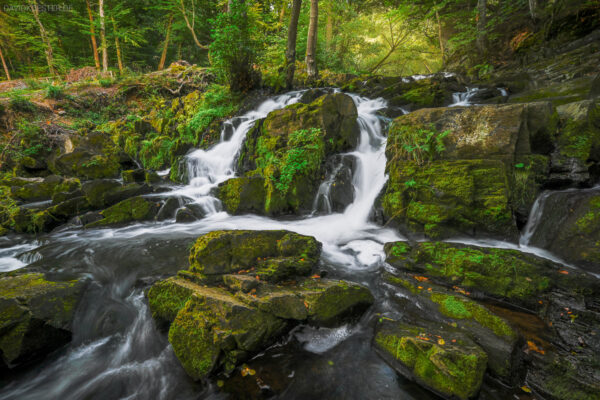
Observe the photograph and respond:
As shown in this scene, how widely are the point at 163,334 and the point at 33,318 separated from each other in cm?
129

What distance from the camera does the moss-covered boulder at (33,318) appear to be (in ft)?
8.30

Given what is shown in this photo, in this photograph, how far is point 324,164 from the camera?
6609 millimetres

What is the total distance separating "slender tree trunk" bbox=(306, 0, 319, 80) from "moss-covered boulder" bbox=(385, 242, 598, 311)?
35.4 ft

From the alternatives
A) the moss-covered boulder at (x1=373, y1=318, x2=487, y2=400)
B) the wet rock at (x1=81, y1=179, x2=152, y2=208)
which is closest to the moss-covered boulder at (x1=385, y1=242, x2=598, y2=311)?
the moss-covered boulder at (x1=373, y1=318, x2=487, y2=400)

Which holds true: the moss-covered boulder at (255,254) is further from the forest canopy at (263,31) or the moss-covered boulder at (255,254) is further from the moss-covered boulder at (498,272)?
the forest canopy at (263,31)

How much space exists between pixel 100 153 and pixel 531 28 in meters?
18.3

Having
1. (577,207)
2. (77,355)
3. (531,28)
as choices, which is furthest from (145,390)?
(531,28)

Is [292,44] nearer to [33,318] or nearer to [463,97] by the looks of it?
[463,97]

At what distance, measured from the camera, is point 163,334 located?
296cm

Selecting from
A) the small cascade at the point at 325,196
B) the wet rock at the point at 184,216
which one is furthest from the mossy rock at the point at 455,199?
the wet rock at the point at 184,216

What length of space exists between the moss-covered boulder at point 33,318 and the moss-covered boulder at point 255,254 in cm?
146

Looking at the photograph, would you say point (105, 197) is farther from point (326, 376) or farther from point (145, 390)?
point (326, 376)

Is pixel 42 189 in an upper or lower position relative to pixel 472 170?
lower

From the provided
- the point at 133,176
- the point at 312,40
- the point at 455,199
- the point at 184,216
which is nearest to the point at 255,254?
the point at 455,199
